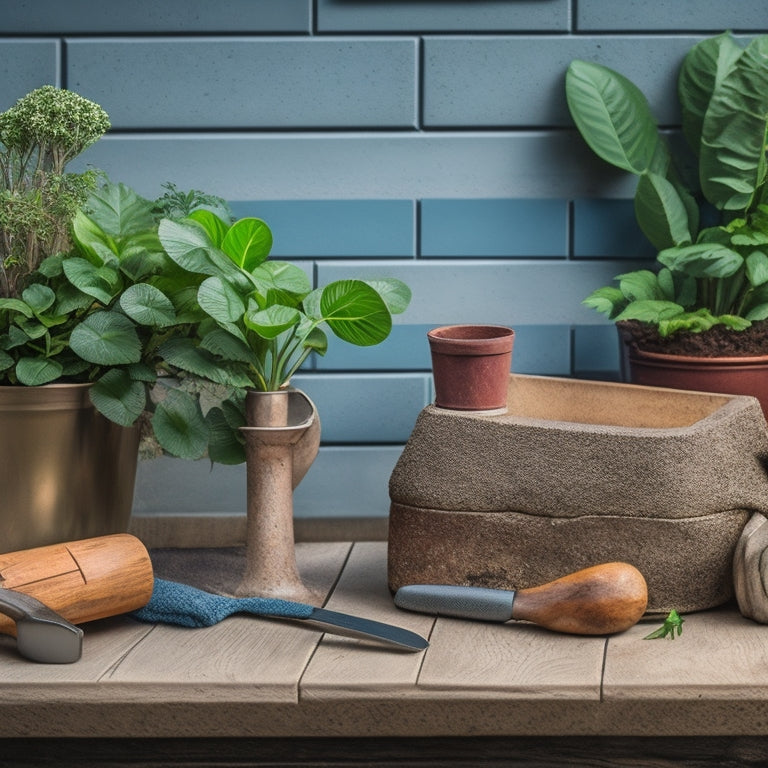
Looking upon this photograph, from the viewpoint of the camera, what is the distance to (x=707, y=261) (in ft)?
3.34

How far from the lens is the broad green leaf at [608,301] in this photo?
105 cm

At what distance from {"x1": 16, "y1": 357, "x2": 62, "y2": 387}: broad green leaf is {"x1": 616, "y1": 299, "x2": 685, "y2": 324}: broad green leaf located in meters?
0.56

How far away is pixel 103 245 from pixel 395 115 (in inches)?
17.1

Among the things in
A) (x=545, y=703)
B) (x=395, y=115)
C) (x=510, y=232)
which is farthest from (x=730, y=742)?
(x=395, y=115)

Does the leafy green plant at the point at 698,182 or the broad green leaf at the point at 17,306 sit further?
the leafy green plant at the point at 698,182

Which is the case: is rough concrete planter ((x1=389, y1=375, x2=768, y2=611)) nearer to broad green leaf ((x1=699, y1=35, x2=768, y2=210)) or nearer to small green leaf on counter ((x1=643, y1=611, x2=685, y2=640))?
small green leaf on counter ((x1=643, y1=611, x2=685, y2=640))

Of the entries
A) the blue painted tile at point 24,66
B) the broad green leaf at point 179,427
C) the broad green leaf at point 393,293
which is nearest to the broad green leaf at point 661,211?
the broad green leaf at point 393,293

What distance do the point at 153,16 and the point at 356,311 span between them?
52cm

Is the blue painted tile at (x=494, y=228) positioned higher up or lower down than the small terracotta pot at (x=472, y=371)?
higher up

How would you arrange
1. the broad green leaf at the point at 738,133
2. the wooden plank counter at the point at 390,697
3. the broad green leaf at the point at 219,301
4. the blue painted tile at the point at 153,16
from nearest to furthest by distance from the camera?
1. the wooden plank counter at the point at 390,697
2. the broad green leaf at the point at 219,301
3. the broad green leaf at the point at 738,133
4. the blue painted tile at the point at 153,16

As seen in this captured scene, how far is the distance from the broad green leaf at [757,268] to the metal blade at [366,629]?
0.50 metres

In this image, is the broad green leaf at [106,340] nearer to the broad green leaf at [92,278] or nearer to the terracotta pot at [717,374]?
the broad green leaf at [92,278]

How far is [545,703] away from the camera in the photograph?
0.71 m

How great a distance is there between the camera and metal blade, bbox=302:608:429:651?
0.79 m
